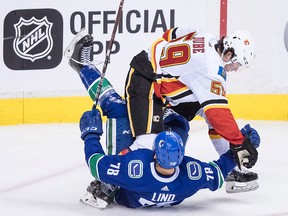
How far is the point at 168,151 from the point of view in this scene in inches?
137

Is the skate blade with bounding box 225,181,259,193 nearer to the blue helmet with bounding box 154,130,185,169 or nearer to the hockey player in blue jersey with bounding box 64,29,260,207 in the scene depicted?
the hockey player in blue jersey with bounding box 64,29,260,207

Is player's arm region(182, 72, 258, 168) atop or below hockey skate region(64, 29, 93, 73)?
below

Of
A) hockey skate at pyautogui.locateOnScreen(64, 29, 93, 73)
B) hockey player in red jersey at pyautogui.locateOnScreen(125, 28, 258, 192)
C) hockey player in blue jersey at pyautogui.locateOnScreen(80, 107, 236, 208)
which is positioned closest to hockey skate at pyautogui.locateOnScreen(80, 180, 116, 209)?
hockey player in blue jersey at pyautogui.locateOnScreen(80, 107, 236, 208)

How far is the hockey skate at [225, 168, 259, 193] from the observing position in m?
4.16

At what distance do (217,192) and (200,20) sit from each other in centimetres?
244

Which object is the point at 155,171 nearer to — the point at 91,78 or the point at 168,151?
the point at 168,151

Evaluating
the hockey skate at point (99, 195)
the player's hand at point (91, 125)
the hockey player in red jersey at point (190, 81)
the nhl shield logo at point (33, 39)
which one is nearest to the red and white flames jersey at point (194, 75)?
the hockey player in red jersey at point (190, 81)

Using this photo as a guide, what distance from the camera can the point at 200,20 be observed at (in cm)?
638

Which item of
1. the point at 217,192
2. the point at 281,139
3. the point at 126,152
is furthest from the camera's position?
the point at 281,139

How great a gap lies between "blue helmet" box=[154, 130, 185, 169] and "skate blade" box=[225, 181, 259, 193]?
72 centimetres

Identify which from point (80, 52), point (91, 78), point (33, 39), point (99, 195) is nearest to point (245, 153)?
point (99, 195)

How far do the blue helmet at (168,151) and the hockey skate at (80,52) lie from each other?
1053 millimetres

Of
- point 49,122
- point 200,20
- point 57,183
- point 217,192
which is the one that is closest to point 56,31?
point 49,122

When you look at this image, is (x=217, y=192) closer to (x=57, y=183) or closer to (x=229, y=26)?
(x=57, y=183)
